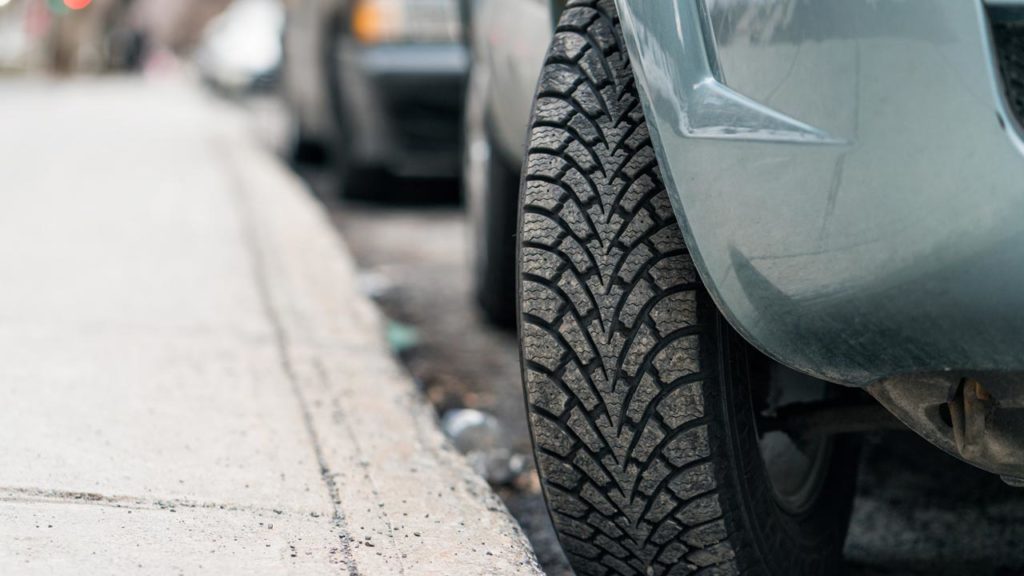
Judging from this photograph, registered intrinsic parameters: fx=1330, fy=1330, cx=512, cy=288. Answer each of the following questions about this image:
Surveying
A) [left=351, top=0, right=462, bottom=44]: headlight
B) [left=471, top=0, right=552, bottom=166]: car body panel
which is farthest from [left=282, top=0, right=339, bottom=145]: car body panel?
[left=471, top=0, right=552, bottom=166]: car body panel

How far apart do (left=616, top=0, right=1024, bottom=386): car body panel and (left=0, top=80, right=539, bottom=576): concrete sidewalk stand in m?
0.54

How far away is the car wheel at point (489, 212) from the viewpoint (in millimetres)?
3477

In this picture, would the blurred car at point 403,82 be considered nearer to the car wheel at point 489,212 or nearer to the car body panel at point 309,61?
the car body panel at point 309,61

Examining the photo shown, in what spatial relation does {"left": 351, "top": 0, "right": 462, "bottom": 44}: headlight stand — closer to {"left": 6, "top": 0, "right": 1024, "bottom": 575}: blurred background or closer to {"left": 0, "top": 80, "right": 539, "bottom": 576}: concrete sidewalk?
{"left": 6, "top": 0, "right": 1024, "bottom": 575}: blurred background

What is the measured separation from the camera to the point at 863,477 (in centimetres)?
264

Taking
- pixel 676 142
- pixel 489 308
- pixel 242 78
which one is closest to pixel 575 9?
pixel 676 142

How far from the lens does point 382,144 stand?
576 centimetres

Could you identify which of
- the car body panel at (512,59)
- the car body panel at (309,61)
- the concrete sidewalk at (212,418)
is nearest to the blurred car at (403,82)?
the car body panel at (309,61)

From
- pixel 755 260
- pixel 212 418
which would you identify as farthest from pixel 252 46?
pixel 755 260

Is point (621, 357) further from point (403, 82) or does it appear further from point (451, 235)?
point (451, 235)

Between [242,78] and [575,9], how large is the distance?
12148 millimetres

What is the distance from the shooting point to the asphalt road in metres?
2.26

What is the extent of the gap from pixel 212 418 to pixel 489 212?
133 centimetres

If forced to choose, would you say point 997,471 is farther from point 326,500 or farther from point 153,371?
point 153,371
